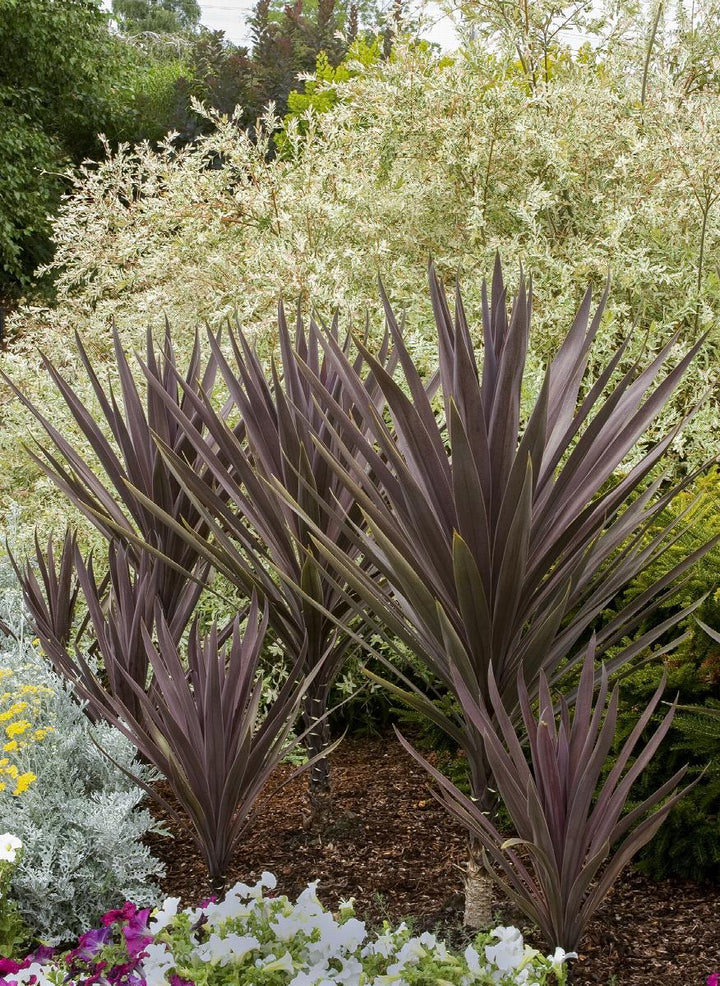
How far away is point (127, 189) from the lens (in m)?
6.76

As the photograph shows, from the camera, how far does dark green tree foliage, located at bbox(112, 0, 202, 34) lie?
3759 centimetres

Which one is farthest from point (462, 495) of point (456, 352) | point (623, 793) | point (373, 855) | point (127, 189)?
point (127, 189)

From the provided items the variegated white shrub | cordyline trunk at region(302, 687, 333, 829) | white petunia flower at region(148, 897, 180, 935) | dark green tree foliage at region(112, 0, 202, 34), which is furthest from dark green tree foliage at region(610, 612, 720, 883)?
dark green tree foliage at region(112, 0, 202, 34)

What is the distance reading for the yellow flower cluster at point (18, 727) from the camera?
7.97 feet

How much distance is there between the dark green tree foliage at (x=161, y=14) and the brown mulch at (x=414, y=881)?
125 feet

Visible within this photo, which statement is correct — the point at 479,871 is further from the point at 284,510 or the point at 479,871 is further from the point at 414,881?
the point at 284,510

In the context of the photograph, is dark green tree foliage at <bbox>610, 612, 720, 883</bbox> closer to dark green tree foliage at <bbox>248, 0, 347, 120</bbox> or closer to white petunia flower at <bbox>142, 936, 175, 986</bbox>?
Result: white petunia flower at <bbox>142, 936, 175, 986</bbox>

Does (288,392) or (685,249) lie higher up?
(685,249)

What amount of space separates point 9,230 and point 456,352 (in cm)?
1480

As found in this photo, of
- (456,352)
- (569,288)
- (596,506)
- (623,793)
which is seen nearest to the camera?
(623,793)

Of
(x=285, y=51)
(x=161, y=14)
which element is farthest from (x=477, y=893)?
(x=161, y=14)

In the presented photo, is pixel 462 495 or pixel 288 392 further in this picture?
pixel 288 392

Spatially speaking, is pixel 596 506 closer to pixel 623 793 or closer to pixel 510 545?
pixel 510 545

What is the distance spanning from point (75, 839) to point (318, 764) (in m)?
0.67
